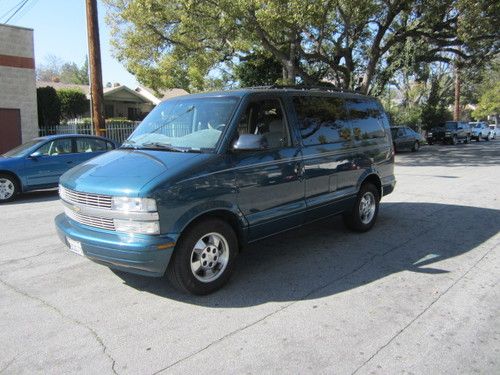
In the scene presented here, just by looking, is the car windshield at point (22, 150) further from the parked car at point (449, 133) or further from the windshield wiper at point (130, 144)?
the parked car at point (449, 133)

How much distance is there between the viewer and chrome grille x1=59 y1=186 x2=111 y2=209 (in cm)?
410

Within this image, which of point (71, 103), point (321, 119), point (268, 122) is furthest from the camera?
point (71, 103)

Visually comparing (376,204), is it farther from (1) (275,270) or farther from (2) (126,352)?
(2) (126,352)

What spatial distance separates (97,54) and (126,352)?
12156mm

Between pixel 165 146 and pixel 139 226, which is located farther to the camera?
pixel 165 146

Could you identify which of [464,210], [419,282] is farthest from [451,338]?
[464,210]

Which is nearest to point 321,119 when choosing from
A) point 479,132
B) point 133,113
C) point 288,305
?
point 288,305

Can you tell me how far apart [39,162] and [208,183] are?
7851 mm

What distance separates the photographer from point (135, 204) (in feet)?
12.9

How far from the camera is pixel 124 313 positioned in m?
4.09

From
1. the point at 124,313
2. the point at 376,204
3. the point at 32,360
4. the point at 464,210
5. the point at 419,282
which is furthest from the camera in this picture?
the point at 464,210

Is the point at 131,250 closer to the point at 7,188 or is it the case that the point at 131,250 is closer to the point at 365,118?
the point at 365,118

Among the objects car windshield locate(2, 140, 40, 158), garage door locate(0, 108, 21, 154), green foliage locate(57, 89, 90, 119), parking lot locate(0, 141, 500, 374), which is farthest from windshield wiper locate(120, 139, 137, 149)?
green foliage locate(57, 89, 90, 119)

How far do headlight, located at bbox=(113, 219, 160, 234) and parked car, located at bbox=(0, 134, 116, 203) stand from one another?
298 inches
